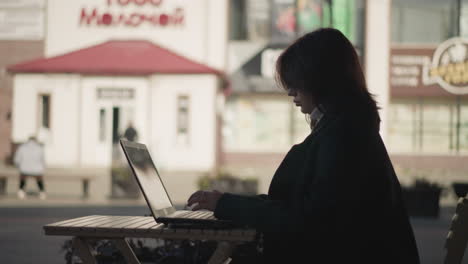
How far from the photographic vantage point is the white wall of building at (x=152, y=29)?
126 ft

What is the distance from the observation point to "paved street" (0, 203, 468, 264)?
10.9m

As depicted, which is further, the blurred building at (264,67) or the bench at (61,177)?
the blurred building at (264,67)

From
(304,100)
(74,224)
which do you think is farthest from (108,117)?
(304,100)

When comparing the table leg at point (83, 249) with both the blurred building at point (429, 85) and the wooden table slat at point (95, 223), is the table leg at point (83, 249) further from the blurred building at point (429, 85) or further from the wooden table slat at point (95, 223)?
the blurred building at point (429, 85)

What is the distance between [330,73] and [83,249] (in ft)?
4.07

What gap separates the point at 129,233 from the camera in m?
3.85

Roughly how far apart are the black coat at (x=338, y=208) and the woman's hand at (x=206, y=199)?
0.28 feet

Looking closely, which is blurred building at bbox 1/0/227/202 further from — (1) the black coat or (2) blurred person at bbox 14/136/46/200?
(1) the black coat

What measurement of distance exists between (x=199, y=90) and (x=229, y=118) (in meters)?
4.46

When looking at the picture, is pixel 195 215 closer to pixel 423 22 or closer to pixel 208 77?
pixel 208 77

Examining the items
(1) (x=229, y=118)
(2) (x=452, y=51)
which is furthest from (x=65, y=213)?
(2) (x=452, y=51)

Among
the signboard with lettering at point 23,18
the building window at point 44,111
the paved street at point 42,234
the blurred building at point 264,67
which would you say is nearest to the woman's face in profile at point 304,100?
the paved street at point 42,234

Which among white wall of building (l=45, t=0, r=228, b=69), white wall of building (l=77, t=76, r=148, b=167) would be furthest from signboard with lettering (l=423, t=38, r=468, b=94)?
white wall of building (l=77, t=76, r=148, b=167)

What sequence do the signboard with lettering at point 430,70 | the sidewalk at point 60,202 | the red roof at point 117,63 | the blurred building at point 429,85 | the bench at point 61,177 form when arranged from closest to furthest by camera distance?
the sidewalk at point 60,202, the bench at point 61,177, the red roof at point 117,63, the signboard with lettering at point 430,70, the blurred building at point 429,85
